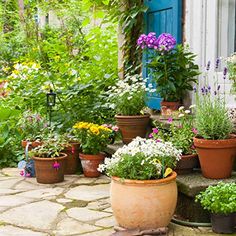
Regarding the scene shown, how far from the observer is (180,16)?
15.4 feet

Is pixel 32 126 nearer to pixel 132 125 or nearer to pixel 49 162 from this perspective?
pixel 49 162

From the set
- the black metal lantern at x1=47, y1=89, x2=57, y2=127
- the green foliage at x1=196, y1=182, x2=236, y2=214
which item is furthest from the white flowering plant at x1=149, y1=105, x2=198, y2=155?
the black metal lantern at x1=47, y1=89, x2=57, y2=127

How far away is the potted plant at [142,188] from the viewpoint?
298 cm

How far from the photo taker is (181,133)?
372 centimetres

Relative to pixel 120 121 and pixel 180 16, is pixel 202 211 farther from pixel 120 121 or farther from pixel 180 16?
pixel 180 16

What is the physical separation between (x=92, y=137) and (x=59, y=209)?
1115mm

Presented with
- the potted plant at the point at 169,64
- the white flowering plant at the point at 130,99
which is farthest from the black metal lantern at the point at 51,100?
the potted plant at the point at 169,64

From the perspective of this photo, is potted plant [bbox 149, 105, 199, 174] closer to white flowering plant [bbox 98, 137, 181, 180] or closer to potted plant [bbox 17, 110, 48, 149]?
white flowering plant [bbox 98, 137, 181, 180]

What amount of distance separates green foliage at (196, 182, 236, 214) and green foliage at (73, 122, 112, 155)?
1659 millimetres

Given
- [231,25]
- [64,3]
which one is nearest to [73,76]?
[231,25]

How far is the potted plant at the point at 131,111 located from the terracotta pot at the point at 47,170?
717 mm

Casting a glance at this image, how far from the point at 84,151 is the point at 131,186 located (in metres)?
1.69

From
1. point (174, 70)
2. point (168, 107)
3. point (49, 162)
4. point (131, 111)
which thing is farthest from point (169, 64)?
point (49, 162)

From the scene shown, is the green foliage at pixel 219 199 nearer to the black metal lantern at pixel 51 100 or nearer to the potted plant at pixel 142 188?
the potted plant at pixel 142 188
